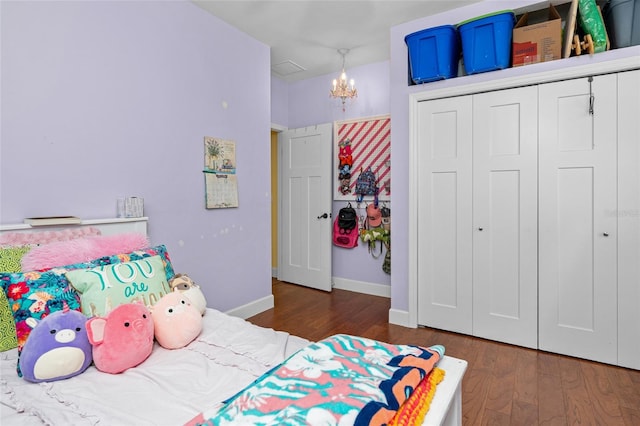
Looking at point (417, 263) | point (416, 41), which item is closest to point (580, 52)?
point (416, 41)

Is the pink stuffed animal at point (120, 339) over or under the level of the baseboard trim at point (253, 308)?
over

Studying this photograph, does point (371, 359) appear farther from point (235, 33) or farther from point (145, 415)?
point (235, 33)

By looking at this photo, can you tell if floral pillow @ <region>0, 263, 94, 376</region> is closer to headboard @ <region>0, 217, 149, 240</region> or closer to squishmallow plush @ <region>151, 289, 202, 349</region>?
squishmallow plush @ <region>151, 289, 202, 349</region>

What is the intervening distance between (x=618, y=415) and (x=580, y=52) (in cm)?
229

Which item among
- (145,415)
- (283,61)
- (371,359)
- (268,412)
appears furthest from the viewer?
(283,61)

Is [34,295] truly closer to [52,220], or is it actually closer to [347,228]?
[52,220]

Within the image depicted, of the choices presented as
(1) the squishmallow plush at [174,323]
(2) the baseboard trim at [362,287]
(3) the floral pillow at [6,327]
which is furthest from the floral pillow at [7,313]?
(2) the baseboard trim at [362,287]

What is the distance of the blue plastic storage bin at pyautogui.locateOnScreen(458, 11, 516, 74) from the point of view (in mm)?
2574

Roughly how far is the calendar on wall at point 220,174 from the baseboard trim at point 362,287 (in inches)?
74.3

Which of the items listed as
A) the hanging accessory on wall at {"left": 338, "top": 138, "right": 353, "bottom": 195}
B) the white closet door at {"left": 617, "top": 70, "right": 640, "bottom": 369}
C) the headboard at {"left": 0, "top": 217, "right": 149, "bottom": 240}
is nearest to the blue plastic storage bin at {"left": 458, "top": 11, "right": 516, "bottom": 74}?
the white closet door at {"left": 617, "top": 70, "right": 640, "bottom": 369}

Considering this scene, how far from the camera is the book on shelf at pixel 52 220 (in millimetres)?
1789

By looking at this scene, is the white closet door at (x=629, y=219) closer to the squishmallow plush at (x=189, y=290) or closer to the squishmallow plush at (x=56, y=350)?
the squishmallow plush at (x=189, y=290)

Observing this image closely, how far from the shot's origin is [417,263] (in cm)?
308

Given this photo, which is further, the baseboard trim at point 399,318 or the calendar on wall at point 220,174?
the baseboard trim at point 399,318
